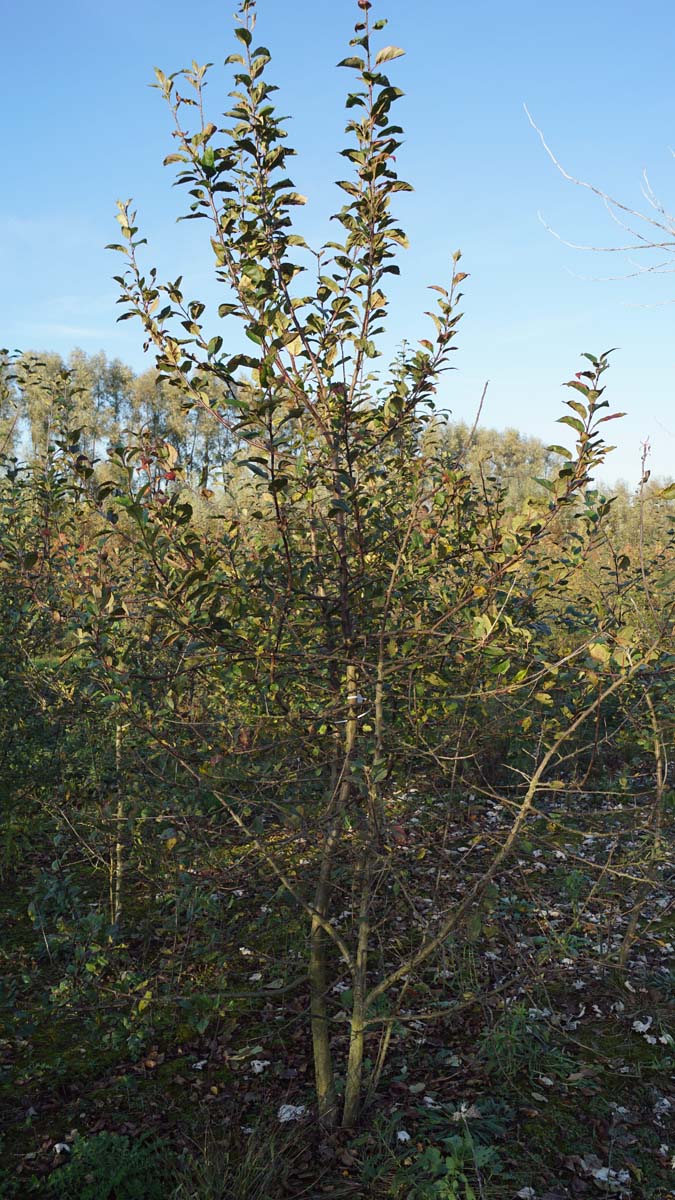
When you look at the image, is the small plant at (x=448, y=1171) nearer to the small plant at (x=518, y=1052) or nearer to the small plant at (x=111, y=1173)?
the small plant at (x=518, y=1052)

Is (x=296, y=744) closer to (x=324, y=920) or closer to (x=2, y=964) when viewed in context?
(x=324, y=920)

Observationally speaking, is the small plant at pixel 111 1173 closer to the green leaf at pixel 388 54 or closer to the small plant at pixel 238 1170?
the small plant at pixel 238 1170

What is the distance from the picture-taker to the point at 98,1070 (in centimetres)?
348

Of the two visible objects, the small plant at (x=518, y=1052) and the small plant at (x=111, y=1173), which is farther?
the small plant at (x=518, y=1052)

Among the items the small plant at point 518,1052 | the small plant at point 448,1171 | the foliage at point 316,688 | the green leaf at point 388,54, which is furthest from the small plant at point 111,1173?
the green leaf at point 388,54

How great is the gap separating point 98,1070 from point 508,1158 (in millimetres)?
1786

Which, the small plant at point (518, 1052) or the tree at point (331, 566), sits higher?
the tree at point (331, 566)

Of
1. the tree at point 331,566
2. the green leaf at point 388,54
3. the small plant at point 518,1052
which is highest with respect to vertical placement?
the green leaf at point 388,54

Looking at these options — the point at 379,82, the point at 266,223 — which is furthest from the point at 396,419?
the point at 379,82

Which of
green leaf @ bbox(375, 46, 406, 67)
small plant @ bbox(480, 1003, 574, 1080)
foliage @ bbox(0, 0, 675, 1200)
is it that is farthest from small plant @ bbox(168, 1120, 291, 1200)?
green leaf @ bbox(375, 46, 406, 67)

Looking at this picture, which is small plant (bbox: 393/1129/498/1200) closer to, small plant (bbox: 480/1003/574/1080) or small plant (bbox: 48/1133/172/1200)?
small plant (bbox: 480/1003/574/1080)

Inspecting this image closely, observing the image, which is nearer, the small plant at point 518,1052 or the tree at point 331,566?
the tree at point 331,566

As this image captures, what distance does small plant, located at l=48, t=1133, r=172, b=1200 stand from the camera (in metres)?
2.65

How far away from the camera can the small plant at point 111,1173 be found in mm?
2654
